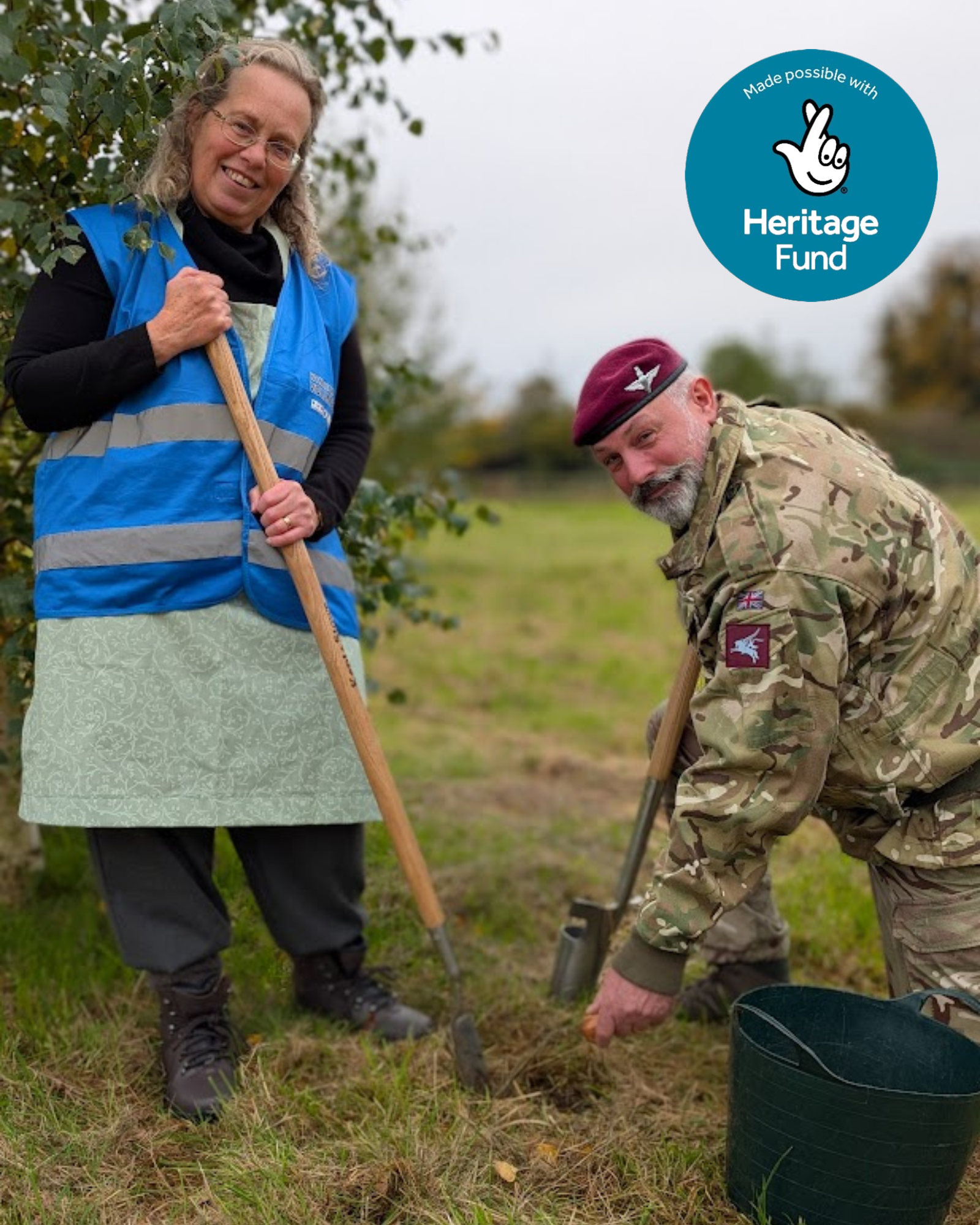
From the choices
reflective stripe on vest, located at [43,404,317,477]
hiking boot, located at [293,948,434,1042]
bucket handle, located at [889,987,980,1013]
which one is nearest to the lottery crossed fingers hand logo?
reflective stripe on vest, located at [43,404,317,477]

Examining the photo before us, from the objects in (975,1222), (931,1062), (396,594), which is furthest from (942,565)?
(396,594)

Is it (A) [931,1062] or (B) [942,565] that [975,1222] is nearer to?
(A) [931,1062]

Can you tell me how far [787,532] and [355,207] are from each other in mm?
3490

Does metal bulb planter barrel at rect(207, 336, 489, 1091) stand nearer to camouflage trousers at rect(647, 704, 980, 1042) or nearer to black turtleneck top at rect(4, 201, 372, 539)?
black turtleneck top at rect(4, 201, 372, 539)

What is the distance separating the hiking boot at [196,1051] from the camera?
10.5ft

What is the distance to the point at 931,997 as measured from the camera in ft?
9.73

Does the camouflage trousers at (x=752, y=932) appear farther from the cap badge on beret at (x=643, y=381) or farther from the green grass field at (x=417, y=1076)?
the cap badge on beret at (x=643, y=381)

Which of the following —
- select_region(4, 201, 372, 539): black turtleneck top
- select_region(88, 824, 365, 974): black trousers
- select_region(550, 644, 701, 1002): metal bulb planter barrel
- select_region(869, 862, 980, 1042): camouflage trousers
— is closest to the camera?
select_region(869, 862, 980, 1042): camouflage trousers

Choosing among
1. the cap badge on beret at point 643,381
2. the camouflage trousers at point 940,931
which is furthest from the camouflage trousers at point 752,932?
the cap badge on beret at point 643,381

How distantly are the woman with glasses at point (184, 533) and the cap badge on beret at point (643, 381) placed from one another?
876 millimetres

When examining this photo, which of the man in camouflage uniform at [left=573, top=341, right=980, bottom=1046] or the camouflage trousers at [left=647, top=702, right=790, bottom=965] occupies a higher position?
the man in camouflage uniform at [left=573, top=341, right=980, bottom=1046]

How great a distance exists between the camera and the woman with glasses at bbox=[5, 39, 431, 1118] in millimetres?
3107

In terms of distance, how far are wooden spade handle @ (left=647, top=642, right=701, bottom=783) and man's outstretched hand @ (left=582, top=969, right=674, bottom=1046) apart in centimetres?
72

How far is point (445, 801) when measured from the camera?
597cm
